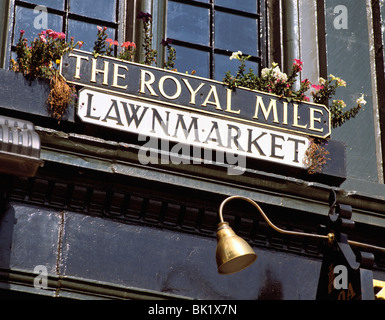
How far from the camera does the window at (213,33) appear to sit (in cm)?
1327

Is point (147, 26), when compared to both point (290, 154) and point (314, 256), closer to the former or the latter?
point (290, 154)

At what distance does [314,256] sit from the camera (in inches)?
471

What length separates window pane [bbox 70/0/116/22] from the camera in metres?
13.1

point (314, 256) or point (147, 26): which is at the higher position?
point (147, 26)

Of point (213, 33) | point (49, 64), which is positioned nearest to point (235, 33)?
point (213, 33)

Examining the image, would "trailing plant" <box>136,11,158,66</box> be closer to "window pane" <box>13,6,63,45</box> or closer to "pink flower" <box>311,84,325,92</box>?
"window pane" <box>13,6,63,45</box>

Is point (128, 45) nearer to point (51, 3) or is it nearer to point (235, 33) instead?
point (51, 3)

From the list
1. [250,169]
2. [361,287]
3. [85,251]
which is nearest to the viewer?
[361,287]

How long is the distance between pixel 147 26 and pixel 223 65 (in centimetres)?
121

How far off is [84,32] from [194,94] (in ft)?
5.89

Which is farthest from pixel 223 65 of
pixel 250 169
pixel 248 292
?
pixel 248 292

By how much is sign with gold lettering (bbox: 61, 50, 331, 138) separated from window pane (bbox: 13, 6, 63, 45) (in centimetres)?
121

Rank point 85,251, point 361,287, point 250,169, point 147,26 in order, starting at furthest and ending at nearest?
point 147,26, point 250,169, point 85,251, point 361,287

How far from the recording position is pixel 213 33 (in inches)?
535
